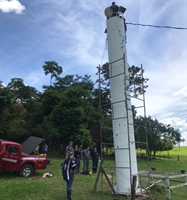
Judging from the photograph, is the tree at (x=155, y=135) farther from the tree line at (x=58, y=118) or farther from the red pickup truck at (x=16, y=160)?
the red pickup truck at (x=16, y=160)

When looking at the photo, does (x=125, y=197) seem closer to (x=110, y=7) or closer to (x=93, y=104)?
(x=110, y=7)

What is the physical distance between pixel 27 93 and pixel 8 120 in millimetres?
22337

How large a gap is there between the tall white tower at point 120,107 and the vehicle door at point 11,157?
17.5ft

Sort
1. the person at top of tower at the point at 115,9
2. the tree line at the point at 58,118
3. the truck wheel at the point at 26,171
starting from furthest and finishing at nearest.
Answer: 1. the tree line at the point at 58,118
2. the truck wheel at the point at 26,171
3. the person at top of tower at the point at 115,9

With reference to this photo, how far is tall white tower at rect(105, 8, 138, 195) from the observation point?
26.6ft

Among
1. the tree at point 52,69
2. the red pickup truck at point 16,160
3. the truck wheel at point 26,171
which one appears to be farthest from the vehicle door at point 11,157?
the tree at point 52,69

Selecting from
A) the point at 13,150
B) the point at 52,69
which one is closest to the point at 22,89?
the point at 52,69

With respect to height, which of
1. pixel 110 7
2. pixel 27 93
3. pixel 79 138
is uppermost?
pixel 27 93

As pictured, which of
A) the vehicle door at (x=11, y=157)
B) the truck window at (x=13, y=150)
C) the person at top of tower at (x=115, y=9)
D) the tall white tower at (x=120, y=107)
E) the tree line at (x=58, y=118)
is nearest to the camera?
the tall white tower at (x=120, y=107)

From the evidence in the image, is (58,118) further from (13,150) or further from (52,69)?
(52,69)

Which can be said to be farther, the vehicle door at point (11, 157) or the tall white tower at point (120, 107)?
the vehicle door at point (11, 157)

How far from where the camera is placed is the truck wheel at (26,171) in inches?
428

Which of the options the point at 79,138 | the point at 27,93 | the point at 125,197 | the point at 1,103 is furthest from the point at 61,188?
the point at 27,93

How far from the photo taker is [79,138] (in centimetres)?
2530
